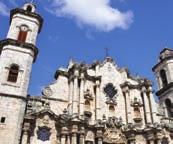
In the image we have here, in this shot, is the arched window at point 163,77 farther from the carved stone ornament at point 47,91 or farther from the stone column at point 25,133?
the stone column at point 25,133

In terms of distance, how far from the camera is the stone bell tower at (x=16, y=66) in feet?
66.6

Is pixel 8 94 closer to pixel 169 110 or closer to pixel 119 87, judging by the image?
pixel 119 87

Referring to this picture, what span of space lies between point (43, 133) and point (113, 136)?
19.2 ft

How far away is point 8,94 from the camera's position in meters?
21.4

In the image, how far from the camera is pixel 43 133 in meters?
21.8

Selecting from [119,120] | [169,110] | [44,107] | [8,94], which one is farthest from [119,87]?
[8,94]

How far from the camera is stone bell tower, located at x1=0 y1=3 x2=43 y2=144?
66.6 ft

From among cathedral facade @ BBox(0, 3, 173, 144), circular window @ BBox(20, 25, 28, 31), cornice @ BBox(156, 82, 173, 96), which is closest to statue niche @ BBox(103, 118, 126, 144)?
cathedral facade @ BBox(0, 3, 173, 144)

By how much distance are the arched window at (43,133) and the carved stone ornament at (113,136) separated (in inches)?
185

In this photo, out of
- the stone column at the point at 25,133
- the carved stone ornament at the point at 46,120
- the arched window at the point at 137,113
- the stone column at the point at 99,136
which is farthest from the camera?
the arched window at the point at 137,113

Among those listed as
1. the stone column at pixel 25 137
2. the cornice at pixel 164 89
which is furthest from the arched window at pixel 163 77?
the stone column at pixel 25 137

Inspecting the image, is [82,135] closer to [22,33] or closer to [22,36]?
[22,36]

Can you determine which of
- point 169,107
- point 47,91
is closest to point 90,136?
point 47,91

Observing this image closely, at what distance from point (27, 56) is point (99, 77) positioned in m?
7.00
